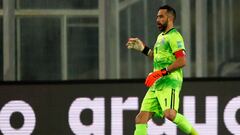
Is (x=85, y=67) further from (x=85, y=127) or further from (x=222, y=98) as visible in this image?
(x=222, y=98)

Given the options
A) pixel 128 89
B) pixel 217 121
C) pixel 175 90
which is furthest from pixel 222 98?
pixel 175 90

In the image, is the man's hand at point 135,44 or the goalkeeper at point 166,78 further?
the man's hand at point 135,44

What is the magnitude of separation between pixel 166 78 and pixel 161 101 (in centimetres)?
25

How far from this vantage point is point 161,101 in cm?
906

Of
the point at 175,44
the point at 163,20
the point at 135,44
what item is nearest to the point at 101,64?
the point at 135,44

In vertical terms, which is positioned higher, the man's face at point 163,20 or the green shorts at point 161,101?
the man's face at point 163,20

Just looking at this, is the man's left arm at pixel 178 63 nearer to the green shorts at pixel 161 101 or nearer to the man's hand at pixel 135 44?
the green shorts at pixel 161 101

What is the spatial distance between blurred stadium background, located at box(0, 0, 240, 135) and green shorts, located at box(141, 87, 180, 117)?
6.58ft

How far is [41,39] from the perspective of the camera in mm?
11633

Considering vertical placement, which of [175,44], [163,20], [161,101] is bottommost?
[161,101]

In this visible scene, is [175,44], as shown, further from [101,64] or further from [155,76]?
[101,64]

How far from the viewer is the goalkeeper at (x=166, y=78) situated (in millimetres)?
9002

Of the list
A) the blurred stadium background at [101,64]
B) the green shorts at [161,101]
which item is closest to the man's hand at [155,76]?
the green shorts at [161,101]

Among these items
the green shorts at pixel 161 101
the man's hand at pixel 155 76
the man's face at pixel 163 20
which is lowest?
the green shorts at pixel 161 101
